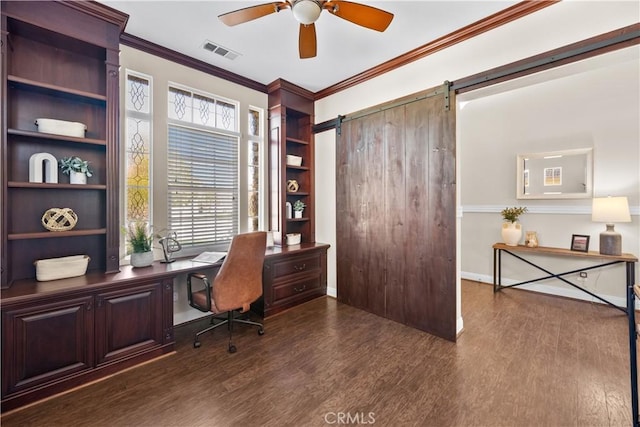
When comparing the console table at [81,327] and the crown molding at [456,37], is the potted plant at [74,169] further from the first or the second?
the crown molding at [456,37]

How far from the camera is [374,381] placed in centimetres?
208

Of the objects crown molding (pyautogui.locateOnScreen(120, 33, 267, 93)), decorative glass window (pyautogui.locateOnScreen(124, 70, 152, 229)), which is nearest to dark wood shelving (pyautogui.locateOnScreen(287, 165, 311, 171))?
crown molding (pyautogui.locateOnScreen(120, 33, 267, 93))

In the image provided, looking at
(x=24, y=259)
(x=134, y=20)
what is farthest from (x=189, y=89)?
(x=24, y=259)

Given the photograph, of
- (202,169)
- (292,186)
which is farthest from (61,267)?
(292,186)

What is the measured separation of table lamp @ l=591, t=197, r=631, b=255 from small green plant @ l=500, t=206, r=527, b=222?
2.67ft

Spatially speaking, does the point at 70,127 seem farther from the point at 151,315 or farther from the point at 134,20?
the point at 151,315

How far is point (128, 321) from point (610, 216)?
17.5ft

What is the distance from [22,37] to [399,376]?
4.10 metres

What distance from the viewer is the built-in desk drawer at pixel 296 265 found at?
336cm

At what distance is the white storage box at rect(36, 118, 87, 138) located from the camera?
2113 millimetres

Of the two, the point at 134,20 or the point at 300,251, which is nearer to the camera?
the point at 134,20

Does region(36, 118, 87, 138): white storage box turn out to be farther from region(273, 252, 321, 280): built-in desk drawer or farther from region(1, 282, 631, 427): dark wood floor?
region(273, 252, 321, 280): built-in desk drawer

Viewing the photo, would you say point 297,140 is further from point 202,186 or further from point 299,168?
point 202,186

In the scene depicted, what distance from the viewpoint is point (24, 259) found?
7.07ft
